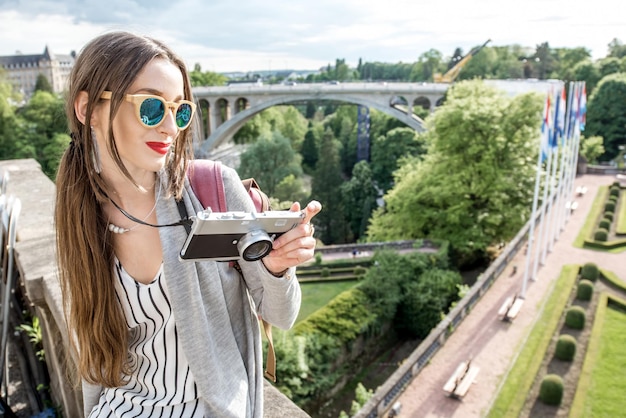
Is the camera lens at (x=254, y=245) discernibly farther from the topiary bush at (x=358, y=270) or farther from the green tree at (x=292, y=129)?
the green tree at (x=292, y=129)

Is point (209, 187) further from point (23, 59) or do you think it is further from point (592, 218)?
point (23, 59)

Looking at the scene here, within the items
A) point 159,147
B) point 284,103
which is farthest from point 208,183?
point 284,103

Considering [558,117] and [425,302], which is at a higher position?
[558,117]

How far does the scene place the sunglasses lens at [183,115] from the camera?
1.60 m

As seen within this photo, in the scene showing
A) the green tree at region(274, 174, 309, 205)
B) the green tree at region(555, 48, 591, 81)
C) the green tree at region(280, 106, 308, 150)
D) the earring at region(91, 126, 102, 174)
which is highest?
the green tree at region(555, 48, 591, 81)

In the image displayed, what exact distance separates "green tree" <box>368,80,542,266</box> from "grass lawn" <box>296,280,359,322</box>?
439cm

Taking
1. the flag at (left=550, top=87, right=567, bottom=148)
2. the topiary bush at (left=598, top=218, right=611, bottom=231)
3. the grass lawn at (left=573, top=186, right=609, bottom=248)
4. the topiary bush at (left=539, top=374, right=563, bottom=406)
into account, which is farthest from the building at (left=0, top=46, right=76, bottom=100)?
the topiary bush at (left=539, top=374, right=563, bottom=406)

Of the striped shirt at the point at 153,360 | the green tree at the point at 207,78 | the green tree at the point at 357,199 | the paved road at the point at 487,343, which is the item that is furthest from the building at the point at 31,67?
the striped shirt at the point at 153,360

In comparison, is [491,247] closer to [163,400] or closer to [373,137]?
[163,400]

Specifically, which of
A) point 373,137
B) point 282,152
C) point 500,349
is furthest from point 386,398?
point 373,137

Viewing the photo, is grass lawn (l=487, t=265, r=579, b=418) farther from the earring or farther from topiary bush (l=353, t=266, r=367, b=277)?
the earring

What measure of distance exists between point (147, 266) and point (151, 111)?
53 cm

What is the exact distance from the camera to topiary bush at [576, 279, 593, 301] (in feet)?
43.3

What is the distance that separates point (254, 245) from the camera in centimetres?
133
